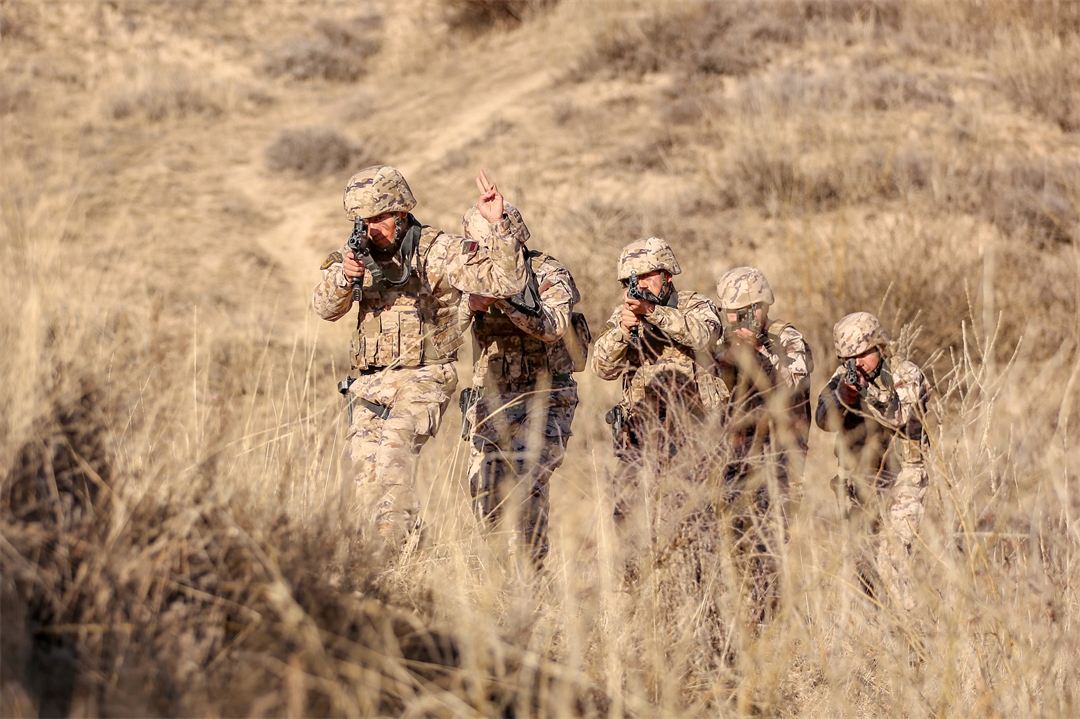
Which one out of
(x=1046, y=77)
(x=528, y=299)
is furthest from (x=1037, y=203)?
(x=528, y=299)

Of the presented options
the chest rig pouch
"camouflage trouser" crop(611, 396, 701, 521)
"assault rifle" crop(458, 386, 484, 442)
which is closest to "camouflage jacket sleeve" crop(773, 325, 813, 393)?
the chest rig pouch

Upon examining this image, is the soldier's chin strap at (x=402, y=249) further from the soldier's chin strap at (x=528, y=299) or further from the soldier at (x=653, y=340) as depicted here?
the soldier at (x=653, y=340)

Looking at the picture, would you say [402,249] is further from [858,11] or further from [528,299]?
[858,11]

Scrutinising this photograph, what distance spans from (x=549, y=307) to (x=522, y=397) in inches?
19.9

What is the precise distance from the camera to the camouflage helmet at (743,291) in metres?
4.77

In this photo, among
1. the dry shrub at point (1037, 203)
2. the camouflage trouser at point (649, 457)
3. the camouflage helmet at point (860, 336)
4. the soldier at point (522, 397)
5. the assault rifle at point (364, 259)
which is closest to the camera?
the camouflage trouser at point (649, 457)

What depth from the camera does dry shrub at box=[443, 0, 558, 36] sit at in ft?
53.5

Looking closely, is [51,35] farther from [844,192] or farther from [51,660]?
[51,660]

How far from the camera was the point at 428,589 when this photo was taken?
2885mm

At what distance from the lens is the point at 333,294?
422cm

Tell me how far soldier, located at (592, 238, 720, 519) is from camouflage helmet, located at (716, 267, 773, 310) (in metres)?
0.28

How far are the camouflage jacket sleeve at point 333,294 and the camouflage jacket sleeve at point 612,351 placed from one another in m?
1.13

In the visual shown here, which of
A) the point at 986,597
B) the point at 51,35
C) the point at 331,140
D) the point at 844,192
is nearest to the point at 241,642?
the point at 986,597

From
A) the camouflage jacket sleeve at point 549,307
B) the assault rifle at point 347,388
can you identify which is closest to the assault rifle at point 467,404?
A: the camouflage jacket sleeve at point 549,307
